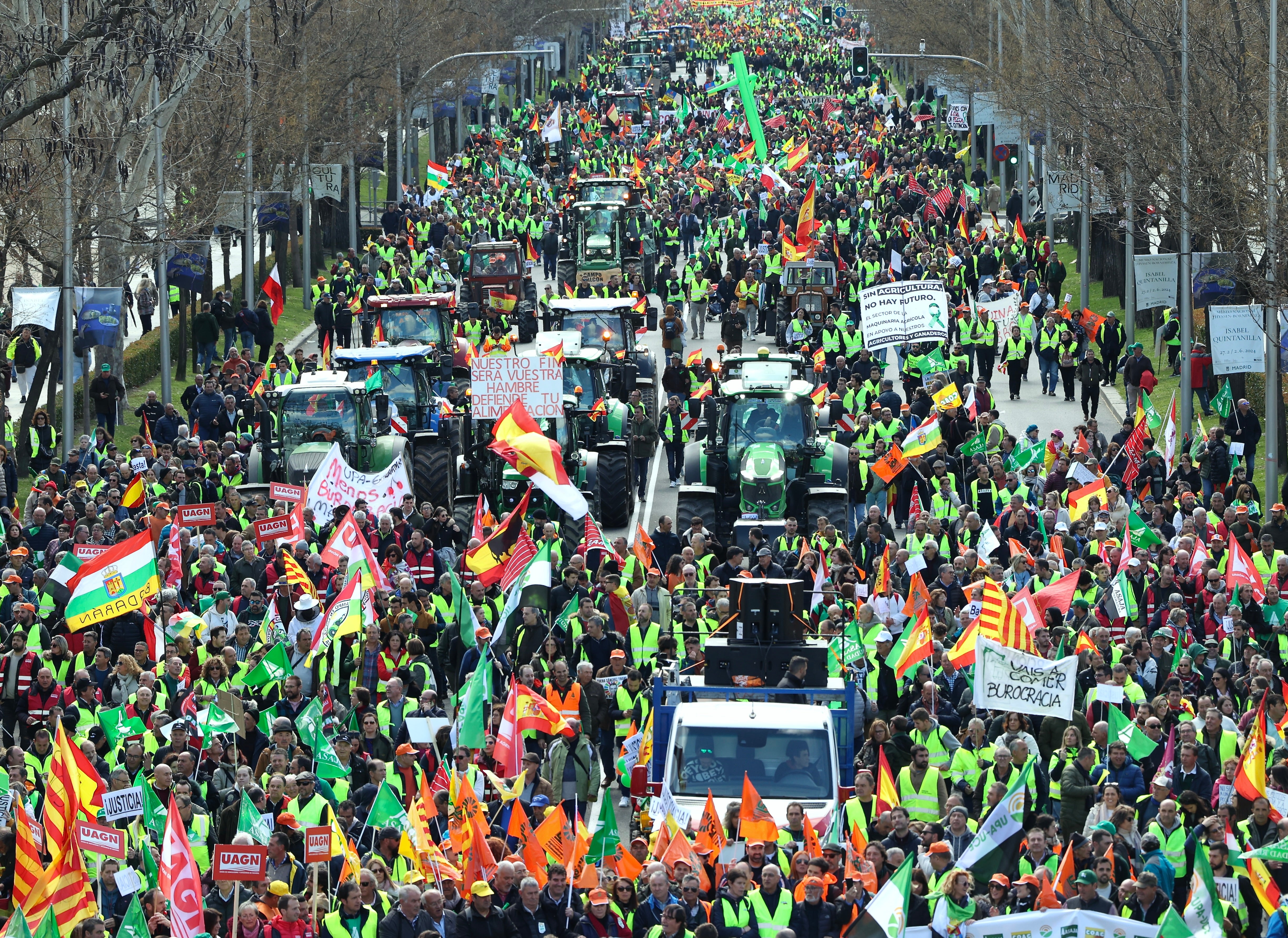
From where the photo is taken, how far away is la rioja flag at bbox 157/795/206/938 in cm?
1344

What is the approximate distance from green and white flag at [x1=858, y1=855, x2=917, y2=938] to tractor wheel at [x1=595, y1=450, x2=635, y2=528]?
1506 cm

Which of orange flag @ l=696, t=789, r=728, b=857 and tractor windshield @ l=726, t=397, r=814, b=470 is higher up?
tractor windshield @ l=726, t=397, r=814, b=470

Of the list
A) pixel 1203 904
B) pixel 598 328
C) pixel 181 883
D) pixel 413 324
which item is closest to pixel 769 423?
pixel 598 328

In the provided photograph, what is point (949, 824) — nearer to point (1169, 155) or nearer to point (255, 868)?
point (255, 868)

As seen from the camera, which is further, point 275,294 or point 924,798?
point 275,294

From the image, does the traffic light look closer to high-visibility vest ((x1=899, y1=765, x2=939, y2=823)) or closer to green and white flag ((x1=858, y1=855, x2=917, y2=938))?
high-visibility vest ((x1=899, y1=765, x2=939, y2=823))

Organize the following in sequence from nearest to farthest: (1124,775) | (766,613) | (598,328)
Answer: (1124,775) → (766,613) → (598,328)

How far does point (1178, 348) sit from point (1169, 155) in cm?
383

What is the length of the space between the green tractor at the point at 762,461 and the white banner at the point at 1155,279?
717 cm

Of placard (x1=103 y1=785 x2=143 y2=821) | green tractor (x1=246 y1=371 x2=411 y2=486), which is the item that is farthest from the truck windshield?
green tractor (x1=246 y1=371 x2=411 y2=486)

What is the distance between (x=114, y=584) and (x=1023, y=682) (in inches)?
303

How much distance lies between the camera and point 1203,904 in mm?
13484

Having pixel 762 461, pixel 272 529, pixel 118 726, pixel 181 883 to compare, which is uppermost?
pixel 762 461

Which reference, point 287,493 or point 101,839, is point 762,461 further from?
point 101,839
